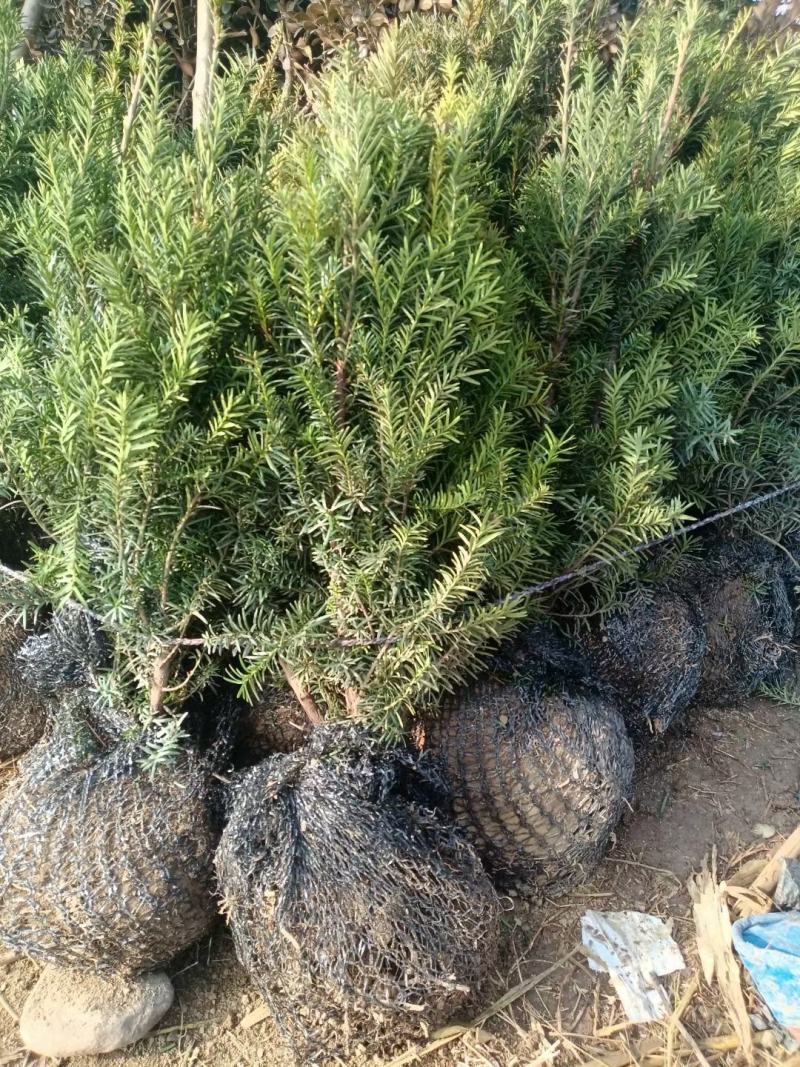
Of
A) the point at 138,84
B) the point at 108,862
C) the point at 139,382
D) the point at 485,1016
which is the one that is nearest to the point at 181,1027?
the point at 108,862

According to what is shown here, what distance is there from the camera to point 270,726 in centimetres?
247

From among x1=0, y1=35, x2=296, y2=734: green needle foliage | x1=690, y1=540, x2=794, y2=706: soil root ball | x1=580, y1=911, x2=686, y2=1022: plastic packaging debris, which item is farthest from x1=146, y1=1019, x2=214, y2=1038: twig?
x1=690, y1=540, x2=794, y2=706: soil root ball

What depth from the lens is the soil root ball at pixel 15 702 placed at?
104 inches

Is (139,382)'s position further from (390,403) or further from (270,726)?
(270,726)

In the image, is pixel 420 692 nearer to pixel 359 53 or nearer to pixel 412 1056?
pixel 412 1056

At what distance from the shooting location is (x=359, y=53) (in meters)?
2.83

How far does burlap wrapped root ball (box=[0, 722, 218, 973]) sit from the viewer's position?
2.00 m

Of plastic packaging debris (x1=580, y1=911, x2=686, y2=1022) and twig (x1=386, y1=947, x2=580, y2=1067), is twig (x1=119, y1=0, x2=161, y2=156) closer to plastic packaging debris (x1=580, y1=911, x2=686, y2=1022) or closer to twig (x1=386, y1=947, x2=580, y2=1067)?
twig (x1=386, y1=947, x2=580, y2=1067)

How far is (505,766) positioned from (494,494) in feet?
2.64

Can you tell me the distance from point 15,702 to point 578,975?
6.13ft

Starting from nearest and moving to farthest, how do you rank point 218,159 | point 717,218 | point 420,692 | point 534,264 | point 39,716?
point 218,159
point 420,692
point 534,264
point 717,218
point 39,716

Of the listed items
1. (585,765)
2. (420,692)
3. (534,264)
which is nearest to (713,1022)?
(585,765)

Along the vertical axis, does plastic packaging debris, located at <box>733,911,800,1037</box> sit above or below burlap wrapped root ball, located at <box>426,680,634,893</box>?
below

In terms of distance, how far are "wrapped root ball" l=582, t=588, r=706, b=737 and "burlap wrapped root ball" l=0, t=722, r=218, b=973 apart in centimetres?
131
